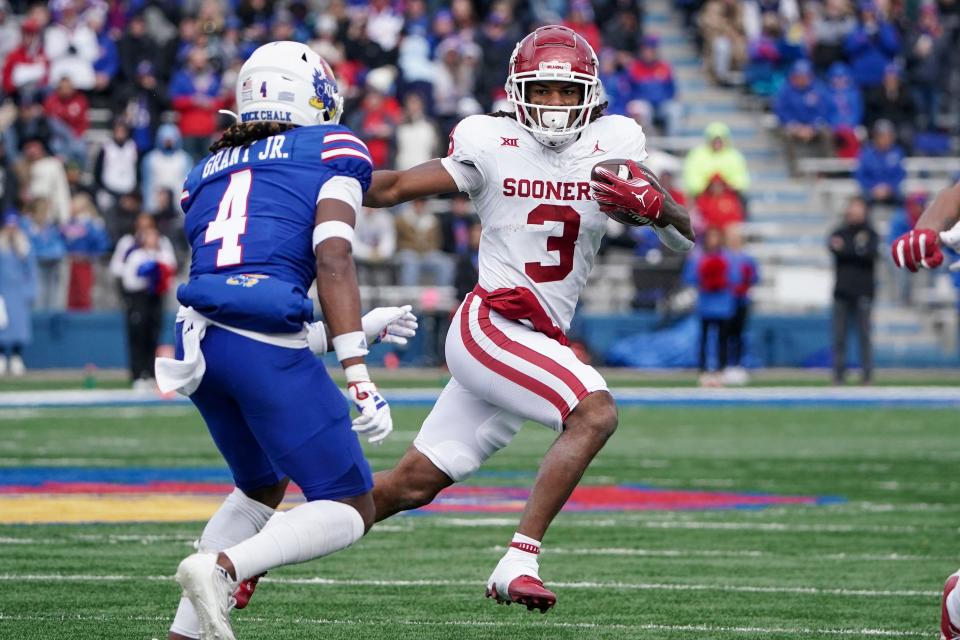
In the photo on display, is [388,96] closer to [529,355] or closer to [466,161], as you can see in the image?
[466,161]

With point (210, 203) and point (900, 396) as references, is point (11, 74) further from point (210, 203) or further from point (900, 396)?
point (210, 203)

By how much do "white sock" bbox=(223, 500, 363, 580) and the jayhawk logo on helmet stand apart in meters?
1.17

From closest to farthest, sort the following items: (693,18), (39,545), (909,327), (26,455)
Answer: (39,545) < (26,455) < (909,327) < (693,18)

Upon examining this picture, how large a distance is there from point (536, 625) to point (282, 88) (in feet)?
6.50

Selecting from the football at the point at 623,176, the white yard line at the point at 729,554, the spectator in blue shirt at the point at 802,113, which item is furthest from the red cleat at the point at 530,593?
the spectator in blue shirt at the point at 802,113

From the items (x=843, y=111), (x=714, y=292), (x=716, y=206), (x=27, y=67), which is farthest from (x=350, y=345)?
(x=843, y=111)

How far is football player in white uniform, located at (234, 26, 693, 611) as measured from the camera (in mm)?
5805

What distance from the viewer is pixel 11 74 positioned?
66.7 ft

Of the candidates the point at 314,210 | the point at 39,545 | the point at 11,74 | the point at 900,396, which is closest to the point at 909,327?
the point at 900,396

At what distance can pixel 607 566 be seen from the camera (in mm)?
7184

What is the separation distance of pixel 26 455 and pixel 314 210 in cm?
723

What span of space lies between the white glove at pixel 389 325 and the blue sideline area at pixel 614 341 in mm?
13432

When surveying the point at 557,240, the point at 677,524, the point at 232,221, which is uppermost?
the point at 232,221

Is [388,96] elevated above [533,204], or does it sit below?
above
